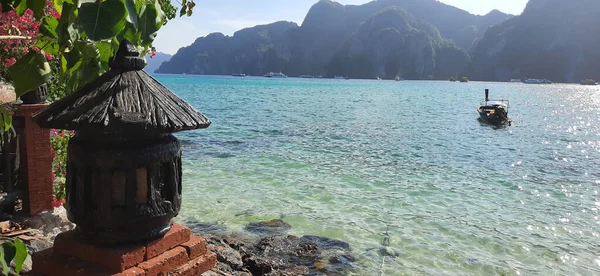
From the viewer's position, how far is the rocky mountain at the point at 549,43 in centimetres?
16450

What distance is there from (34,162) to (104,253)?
413cm

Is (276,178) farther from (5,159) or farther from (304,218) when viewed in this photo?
(5,159)

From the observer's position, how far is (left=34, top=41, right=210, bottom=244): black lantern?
2.65m

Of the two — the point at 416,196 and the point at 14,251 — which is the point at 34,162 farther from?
the point at 416,196

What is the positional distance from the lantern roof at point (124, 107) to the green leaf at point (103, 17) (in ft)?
3.25

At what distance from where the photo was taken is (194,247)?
129 inches

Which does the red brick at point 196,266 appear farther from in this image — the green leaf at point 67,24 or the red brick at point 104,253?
the green leaf at point 67,24

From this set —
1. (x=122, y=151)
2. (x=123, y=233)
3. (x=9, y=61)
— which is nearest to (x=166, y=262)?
(x=123, y=233)

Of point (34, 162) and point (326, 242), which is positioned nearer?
point (34, 162)

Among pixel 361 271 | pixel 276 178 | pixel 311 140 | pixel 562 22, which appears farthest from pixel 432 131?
pixel 562 22

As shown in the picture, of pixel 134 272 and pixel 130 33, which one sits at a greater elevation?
pixel 130 33

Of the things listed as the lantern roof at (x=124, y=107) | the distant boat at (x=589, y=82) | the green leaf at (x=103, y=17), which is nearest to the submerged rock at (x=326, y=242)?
the lantern roof at (x=124, y=107)

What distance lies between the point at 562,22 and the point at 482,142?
175233mm

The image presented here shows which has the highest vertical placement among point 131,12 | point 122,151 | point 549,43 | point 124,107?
point 549,43
